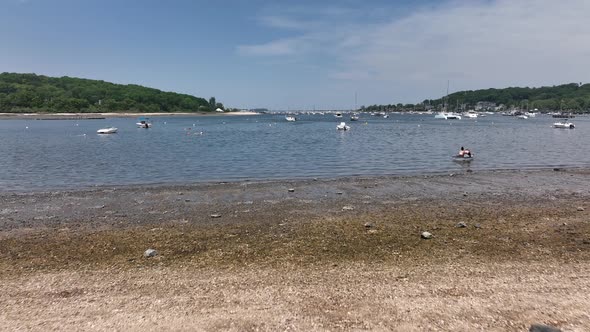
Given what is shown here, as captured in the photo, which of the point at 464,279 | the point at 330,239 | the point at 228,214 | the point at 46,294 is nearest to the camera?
the point at 46,294

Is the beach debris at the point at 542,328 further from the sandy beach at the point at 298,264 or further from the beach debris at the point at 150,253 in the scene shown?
the beach debris at the point at 150,253

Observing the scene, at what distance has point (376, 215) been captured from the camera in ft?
48.1

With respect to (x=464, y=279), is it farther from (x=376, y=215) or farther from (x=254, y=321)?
(x=376, y=215)

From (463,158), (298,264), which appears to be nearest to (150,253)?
(298,264)

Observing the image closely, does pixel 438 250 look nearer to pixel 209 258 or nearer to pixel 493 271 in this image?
pixel 493 271

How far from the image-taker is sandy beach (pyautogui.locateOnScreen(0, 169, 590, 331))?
6703mm

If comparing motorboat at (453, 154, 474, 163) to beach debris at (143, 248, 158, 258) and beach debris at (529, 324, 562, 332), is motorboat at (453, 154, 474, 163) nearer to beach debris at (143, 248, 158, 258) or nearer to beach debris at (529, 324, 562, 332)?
beach debris at (143, 248, 158, 258)

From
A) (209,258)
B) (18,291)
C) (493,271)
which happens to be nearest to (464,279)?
(493,271)

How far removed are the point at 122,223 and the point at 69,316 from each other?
757 cm

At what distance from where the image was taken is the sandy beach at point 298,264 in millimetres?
6703

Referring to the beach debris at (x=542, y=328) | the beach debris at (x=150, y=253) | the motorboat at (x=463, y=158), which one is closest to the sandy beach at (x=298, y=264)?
the beach debris at (x=150, y=253)

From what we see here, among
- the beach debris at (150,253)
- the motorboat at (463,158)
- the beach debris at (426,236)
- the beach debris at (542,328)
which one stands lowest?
the motorboat at (463,158)

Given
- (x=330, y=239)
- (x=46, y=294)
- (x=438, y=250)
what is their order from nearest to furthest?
1. (x=46, y=294)
2. (x=438, y=250)
3. (x=330, y=239)

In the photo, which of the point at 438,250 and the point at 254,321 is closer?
the point at 254,321
